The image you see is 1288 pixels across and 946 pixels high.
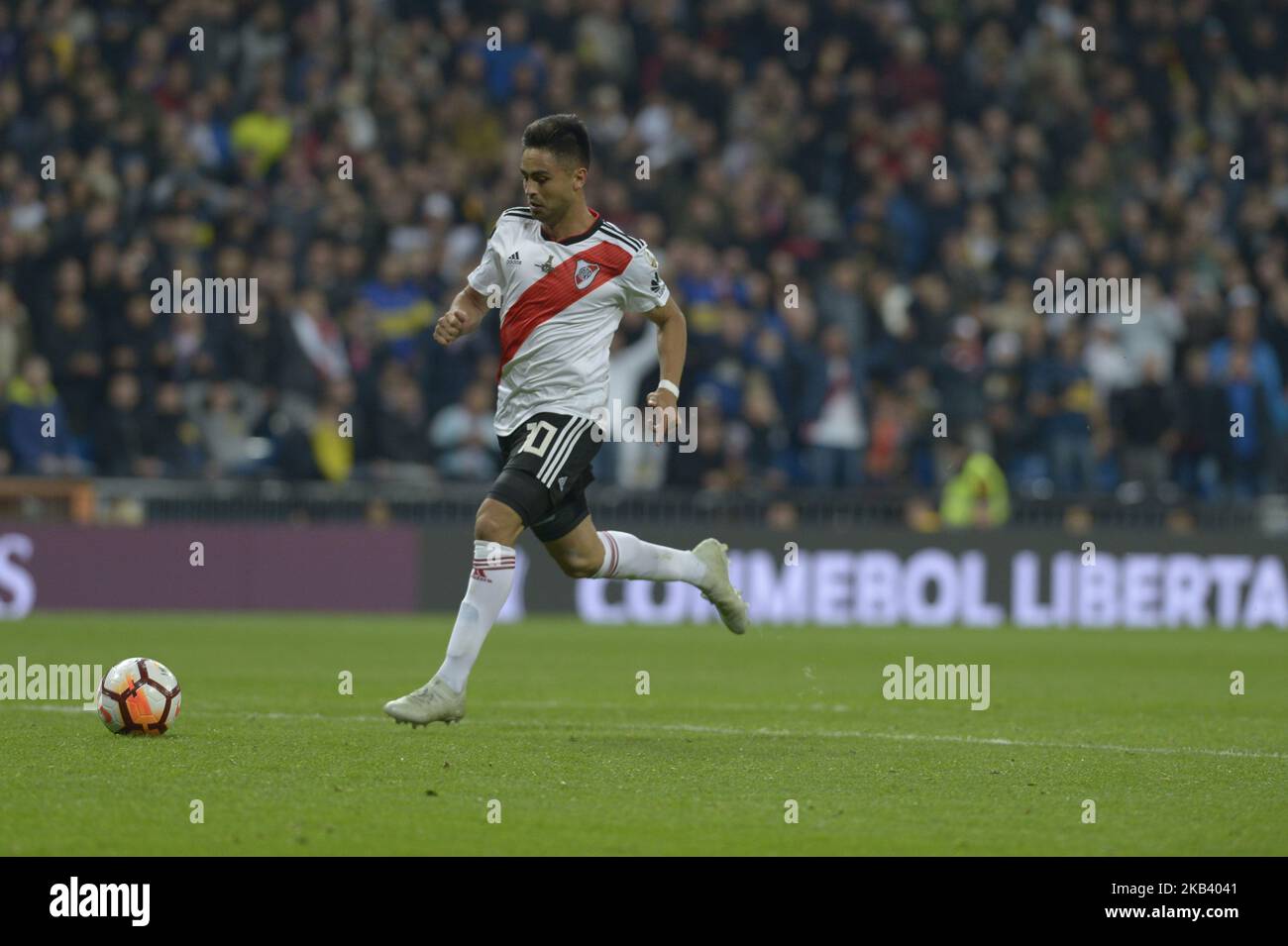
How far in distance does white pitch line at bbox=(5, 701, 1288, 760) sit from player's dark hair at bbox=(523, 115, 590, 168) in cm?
274

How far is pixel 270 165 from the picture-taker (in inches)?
856

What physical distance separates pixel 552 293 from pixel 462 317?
19.7 inches

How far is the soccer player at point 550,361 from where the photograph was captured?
9.16 meters

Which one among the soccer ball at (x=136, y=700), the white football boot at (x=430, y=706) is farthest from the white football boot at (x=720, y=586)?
the soccer ball at (x=136, y=700)

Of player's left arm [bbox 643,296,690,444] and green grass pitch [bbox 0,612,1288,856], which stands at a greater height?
player's left arm [bbox 643,296,690,444]

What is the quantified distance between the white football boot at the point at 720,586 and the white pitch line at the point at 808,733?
55cm

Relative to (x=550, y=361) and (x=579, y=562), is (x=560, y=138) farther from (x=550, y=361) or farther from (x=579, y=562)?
(x=579, y=562)

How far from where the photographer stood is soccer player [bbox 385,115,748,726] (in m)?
9.16

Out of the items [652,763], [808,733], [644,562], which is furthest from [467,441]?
[652,763]

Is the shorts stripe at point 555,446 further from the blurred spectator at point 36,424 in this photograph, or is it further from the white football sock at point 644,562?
the blurred spectator at point 36,424

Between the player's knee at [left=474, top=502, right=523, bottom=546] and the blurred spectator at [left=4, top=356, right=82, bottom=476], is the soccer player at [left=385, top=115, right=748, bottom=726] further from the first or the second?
the blurred spectator at [left=4, top=356, right=82, bottom=476]

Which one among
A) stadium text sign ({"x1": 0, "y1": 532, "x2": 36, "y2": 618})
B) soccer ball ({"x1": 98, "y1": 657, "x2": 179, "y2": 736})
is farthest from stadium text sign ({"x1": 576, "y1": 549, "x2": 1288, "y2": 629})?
soccer ball ({"x1": 98, "y1": 657, "x2": 179, "y2": 736})
